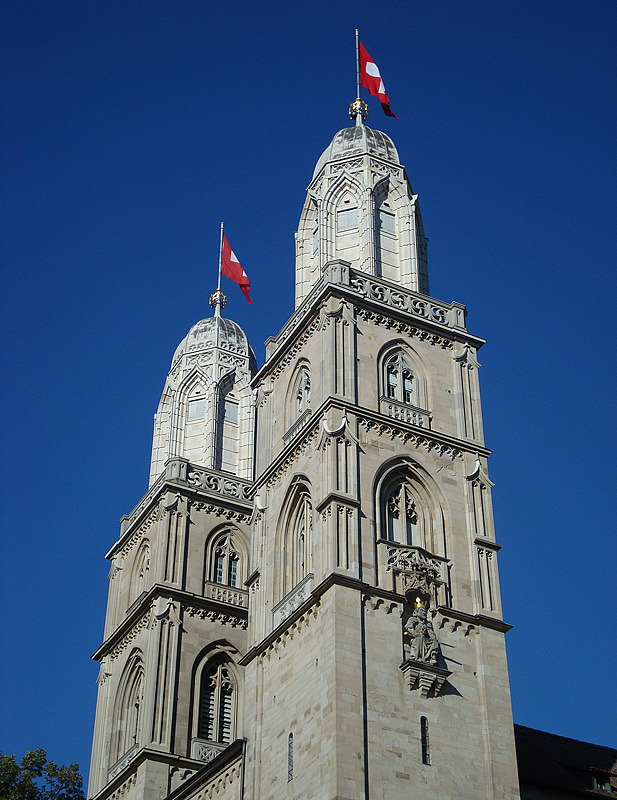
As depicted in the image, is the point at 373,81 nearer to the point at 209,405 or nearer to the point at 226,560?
the point at 209,405

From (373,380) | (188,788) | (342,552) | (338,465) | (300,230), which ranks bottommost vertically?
(188,788)

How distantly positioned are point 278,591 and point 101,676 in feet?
51.0

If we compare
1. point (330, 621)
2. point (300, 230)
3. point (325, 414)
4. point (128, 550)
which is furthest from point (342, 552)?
point (128, 550)

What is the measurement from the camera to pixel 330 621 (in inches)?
1453

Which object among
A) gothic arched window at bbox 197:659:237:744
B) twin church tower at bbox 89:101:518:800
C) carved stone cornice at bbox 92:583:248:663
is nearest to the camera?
twin church tower at bbox 89:101:518:800

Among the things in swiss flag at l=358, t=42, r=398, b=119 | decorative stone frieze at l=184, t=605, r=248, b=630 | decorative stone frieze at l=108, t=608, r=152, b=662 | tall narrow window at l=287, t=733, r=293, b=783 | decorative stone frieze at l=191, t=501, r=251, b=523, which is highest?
swiss flag at l=358, t=42, r=398, b=119

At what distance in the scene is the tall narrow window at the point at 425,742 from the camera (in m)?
35.7

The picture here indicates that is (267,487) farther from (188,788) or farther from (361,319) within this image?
(188,788)

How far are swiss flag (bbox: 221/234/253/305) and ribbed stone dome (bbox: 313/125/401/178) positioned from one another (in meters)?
8.35

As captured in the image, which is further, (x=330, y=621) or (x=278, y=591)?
(x=278, y=591)

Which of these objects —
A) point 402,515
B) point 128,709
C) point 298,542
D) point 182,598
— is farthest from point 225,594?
point 402,515

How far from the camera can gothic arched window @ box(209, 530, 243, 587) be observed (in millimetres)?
54125

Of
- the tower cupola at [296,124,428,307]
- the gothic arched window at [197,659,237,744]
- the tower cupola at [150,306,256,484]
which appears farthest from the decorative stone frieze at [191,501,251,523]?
the tower cupola at [296,124,428,307]

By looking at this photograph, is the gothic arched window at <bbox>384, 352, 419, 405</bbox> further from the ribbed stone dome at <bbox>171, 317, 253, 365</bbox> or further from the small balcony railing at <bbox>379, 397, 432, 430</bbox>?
the ribbed stone dome at <bbox>171, 317, 253, 365</bbox>
